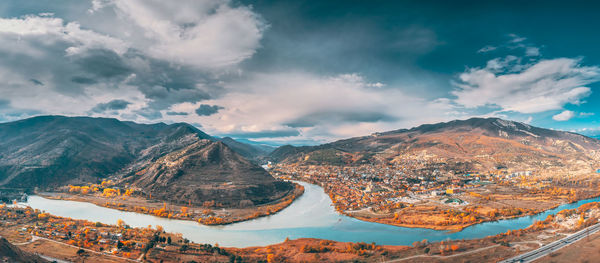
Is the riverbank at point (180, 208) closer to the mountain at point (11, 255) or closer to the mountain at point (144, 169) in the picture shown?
the mountain at point (144, 169)

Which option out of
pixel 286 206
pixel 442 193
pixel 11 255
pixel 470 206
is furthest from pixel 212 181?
pixel 470 206

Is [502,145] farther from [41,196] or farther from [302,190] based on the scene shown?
[41,196]

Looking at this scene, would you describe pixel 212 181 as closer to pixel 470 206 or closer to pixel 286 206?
pixel 286 206

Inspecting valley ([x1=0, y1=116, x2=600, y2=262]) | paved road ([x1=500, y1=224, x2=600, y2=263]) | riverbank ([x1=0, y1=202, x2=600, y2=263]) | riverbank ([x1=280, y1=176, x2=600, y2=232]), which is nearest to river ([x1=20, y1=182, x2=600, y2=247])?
valley ([x1=0, y1=116, x2=600, y2=262])

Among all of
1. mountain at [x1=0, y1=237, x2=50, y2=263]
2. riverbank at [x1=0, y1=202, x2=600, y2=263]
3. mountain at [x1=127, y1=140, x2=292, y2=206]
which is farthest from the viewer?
mountain at [x1=127, y1=140, x2=292, y2=206]

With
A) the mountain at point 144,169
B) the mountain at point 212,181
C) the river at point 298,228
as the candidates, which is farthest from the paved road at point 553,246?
the mountain at point 144,169

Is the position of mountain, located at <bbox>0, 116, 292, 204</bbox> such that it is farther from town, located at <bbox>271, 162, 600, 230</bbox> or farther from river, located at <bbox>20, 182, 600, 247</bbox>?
town, located at <bbox>271, 162, 600, 230</bbox>
